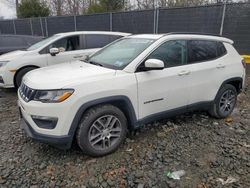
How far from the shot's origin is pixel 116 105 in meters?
3.17

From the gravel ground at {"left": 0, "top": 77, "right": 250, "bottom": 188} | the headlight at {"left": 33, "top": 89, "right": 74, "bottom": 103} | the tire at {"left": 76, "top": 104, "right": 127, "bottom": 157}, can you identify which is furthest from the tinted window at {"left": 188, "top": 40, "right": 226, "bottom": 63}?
the headlight at {"left": 33, "top": 89, "right": 74, "bottom": 103}

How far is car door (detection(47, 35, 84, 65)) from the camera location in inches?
243

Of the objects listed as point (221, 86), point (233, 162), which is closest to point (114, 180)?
point (233, 162)

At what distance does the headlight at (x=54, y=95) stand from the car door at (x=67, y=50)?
11.8ft

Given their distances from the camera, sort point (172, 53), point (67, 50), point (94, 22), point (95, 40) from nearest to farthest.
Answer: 1. point (172, 53)
2. point (67, 50)
3. point (95, 40)
4. point (94, 22)

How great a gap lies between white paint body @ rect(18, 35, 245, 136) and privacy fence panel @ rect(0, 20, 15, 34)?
58.8 ft

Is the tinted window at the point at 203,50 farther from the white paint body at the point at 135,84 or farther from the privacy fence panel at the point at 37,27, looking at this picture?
the privacy fence panel at the point at 37,27

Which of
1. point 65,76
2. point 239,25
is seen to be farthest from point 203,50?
point 239,25

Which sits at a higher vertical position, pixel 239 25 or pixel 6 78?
pixel 239 25

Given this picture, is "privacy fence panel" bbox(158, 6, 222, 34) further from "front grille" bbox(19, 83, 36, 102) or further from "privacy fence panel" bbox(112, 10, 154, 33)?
"front grille" bbox(19, 83, 36, 102)

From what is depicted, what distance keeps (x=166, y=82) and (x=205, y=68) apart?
2.98ft

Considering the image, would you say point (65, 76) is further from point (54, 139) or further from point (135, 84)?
point (135, 84)

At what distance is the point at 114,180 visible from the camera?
276 centimetres

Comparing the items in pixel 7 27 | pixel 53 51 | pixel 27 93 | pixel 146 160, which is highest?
pixel 7 27
